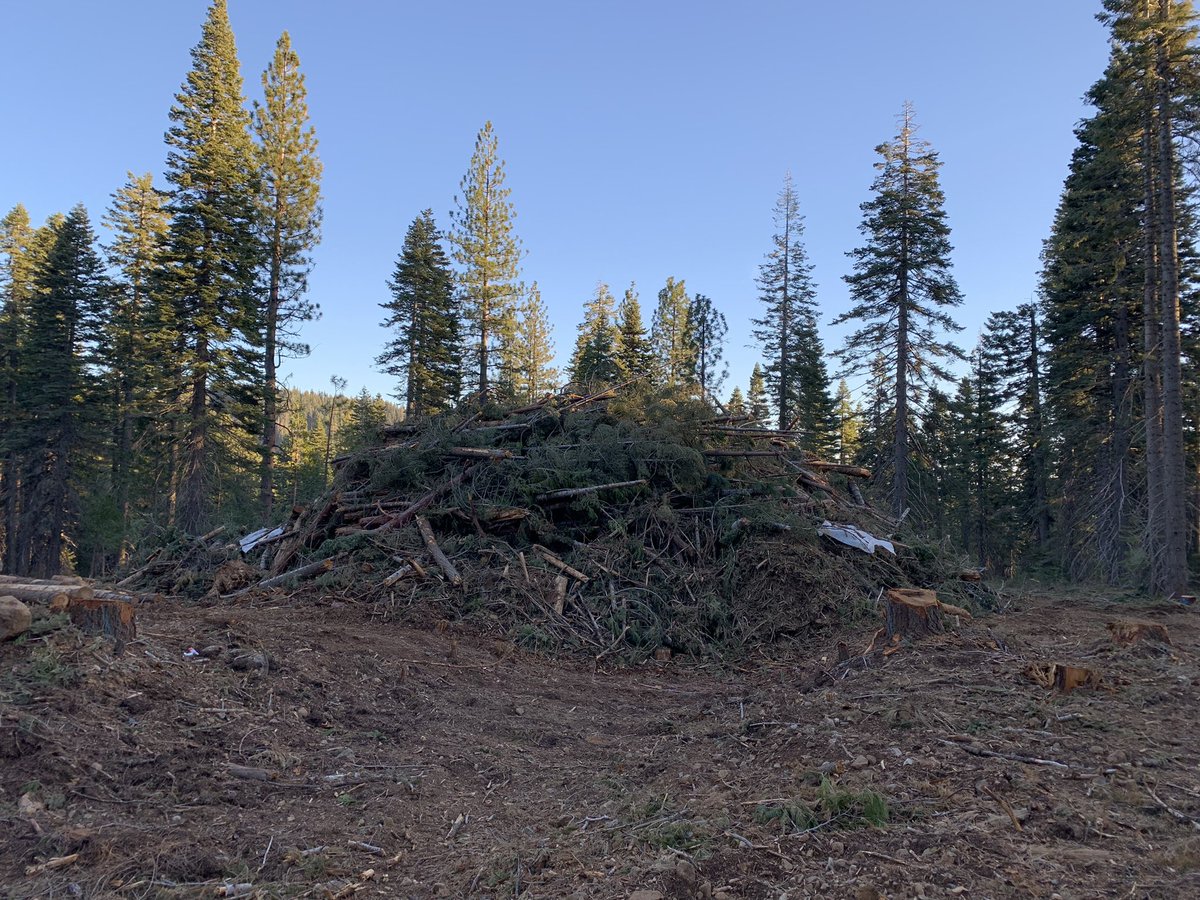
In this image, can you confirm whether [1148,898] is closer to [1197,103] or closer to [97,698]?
[97,698]

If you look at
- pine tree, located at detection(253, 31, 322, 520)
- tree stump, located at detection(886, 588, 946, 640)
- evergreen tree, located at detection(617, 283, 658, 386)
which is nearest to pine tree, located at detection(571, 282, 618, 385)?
evergreen tree, located at detection(617, 283, 658, 386)

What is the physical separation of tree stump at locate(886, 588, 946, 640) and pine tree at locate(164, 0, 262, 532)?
60.3 ft

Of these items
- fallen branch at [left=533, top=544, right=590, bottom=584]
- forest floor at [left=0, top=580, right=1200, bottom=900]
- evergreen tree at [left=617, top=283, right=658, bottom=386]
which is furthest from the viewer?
evergreen tree at [left=617, top=283, right=658, bottom=386]

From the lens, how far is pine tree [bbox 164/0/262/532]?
777 inches

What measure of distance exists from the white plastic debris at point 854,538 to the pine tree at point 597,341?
55.5 feet

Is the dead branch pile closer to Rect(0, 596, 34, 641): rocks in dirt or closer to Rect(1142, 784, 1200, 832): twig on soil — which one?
Rect(0, 596, 34, 641): rocks in dirt

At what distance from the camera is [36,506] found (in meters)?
25.7

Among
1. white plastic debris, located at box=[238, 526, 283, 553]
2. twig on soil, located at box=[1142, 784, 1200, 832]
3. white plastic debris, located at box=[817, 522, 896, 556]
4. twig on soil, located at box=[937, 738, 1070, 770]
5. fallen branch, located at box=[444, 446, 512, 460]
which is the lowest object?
twig on soil, located at box=[937, 738, 1070, 770]

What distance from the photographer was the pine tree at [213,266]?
19734 millimetres

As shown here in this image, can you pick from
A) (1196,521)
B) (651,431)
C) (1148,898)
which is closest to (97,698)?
(1148,898)

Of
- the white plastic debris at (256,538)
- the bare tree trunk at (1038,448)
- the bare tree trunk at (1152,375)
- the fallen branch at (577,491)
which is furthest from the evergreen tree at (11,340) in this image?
the bare tree trunk at (1038,448)

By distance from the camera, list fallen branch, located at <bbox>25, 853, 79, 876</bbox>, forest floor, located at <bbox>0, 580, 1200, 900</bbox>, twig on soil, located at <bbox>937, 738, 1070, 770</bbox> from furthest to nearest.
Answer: twig on soil, located at <bbox>937, 738, 1070, 770</bbox>
fallen branch, located at <bbox>25, 853, 79, 876</bbox>
forest floor, located at <bbox>0, 580, 1200, 900</bbox>

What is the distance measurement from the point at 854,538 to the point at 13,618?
9706mm

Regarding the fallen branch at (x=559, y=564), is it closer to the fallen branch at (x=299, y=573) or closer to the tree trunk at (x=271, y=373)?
the fallen branch at (x=299, y=573)
